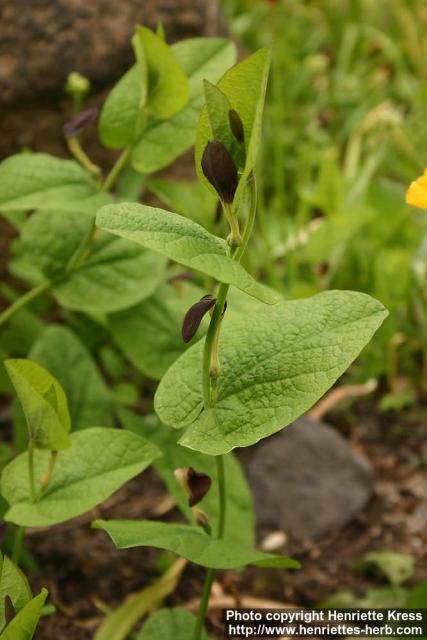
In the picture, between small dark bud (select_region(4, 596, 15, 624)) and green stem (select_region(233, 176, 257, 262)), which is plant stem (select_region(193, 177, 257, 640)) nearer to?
green stem (select_region(233, 176, 257, 262))

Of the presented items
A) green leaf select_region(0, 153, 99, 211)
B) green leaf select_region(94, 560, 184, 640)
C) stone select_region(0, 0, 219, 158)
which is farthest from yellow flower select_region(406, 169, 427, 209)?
stone select_region(0, 0, 219, 158)

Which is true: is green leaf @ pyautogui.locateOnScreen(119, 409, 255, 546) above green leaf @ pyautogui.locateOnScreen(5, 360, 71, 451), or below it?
below

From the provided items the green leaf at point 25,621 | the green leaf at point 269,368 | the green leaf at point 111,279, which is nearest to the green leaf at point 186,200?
the green leaf at point 111,279

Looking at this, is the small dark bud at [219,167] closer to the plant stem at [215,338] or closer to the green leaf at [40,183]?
the plant stem at [215,338]

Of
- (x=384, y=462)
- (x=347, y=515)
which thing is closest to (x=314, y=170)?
(x=384, y=462)

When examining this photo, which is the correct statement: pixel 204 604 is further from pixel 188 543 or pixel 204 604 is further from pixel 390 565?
pixel 390 565

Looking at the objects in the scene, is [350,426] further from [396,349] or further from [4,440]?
[4,440]
